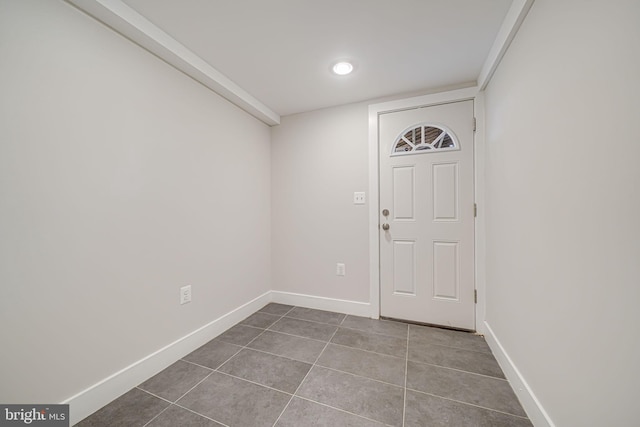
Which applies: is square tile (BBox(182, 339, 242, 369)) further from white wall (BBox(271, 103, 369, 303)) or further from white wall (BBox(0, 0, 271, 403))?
white wall (BBox(271, 103, 369, 303))

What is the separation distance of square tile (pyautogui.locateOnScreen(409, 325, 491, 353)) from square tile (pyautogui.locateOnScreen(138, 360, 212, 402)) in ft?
5.34

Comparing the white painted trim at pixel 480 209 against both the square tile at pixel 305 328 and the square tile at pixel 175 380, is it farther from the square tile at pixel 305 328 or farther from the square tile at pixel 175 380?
the square tile at pixel 175 380

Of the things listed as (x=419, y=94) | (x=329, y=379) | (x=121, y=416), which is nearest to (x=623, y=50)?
(x=419, y=94)

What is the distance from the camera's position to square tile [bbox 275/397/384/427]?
3.73 ft

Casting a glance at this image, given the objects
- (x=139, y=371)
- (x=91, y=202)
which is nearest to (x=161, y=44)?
(x=91, y=202)

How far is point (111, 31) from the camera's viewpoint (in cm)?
132

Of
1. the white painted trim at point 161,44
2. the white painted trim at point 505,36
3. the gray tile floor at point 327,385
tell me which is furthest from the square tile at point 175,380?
the white painted trim at point 505,36

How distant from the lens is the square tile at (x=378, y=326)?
2.04 m

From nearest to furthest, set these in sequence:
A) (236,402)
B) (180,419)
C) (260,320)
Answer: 1. (180,419)
2. (236,402)
3. (260,320)

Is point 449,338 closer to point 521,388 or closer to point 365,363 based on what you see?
point 521,388

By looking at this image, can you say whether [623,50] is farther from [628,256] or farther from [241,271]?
[241,271]

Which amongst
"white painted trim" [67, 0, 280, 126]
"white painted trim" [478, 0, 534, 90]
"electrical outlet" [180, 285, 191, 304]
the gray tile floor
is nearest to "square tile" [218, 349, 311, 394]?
the gray tile floor

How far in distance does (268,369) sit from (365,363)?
671 mm

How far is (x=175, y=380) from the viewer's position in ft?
4.78
